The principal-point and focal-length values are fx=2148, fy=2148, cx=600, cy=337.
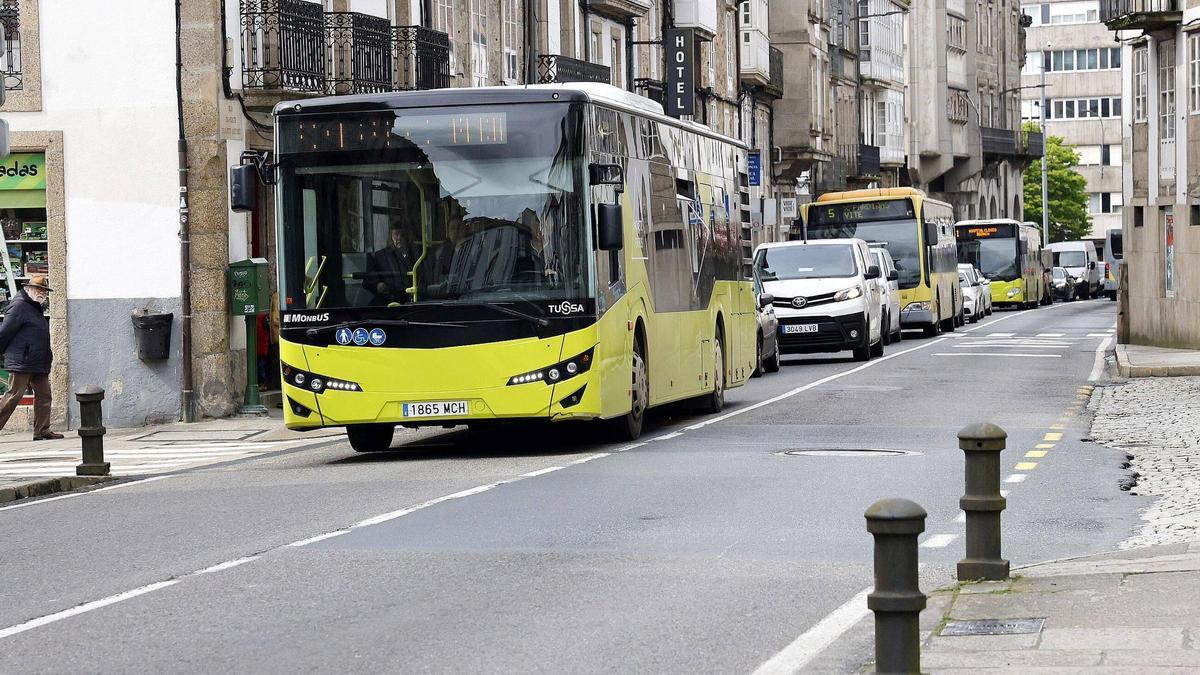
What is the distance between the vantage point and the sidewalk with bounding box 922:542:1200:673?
746cm

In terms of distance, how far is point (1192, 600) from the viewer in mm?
8727

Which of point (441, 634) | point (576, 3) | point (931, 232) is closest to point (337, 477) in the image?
point (441, 634)

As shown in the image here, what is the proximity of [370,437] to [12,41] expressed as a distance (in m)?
10.7

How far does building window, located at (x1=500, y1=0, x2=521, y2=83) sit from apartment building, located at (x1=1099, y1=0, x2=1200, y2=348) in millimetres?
10858

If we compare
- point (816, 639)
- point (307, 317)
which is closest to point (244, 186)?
point (307, 317)

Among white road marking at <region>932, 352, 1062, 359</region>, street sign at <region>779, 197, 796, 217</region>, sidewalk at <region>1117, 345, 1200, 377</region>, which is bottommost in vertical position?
white road marking at <region>932, 352, 1062, 359</region>

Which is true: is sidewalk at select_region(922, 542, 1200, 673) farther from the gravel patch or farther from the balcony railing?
the balcony railing

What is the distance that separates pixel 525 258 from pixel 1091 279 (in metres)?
86.9

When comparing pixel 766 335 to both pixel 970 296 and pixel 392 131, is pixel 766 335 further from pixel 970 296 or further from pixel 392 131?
pixel 970 296

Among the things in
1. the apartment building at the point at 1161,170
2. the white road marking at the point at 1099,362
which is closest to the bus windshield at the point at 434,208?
the white road marking at the point at 1099,362

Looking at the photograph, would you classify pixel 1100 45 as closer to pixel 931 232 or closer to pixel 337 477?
pixel 931 232

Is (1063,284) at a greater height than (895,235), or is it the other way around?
(895,235)

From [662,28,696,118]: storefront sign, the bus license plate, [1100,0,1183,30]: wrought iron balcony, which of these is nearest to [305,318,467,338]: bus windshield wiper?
the bus license plate

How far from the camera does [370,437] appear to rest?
19.3 meters
